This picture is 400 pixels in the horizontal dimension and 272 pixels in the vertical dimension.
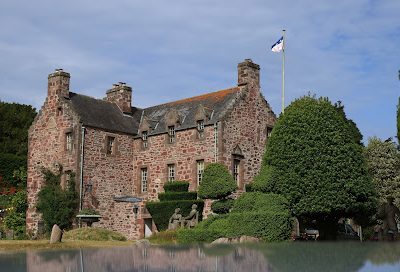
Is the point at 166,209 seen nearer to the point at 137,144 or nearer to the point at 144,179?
the point at 144,179

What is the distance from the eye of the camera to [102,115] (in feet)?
130

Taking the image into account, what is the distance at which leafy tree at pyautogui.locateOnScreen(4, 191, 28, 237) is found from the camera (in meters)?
40.0

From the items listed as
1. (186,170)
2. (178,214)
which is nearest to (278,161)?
(178,214)

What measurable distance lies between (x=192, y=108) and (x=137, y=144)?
4.70 meters

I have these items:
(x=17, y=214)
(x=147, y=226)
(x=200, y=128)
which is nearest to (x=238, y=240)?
(x=200, y=128)

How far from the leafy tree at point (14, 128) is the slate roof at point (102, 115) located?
17752 millimetres

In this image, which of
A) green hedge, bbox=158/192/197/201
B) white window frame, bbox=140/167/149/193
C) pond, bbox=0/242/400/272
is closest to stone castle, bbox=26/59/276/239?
white window frame, bbox=140/167/149/193

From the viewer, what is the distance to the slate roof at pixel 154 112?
3668 cm

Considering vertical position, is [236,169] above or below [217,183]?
above

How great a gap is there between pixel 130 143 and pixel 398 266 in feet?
93.3

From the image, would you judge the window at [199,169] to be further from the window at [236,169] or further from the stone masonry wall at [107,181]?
the stone masonry wall at [107,181]

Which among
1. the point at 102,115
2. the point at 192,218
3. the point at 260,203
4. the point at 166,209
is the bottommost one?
the point at 192,218

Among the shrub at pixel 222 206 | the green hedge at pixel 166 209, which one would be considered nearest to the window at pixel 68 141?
the green hedge at pixel 166 209

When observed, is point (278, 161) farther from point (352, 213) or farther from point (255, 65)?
point (255, 65)
